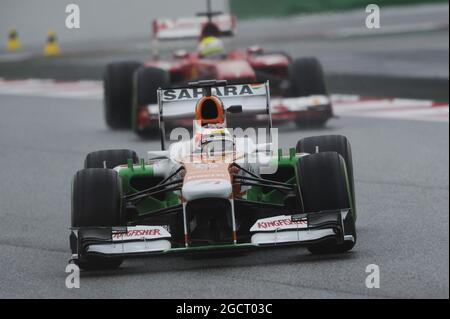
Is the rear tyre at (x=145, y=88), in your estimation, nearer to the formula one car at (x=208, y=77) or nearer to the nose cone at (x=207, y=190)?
the formula one car at (x=208, y=77)

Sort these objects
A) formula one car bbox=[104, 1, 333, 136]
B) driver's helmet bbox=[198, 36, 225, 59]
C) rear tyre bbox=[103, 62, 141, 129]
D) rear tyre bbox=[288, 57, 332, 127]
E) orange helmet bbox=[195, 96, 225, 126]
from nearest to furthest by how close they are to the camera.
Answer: orange helmet bbox=[195, 96, 225, 126] < formula one car bbox=[104, 1, 333, 136] < rear tyre bbox=[288, 57, 332, 127] < rear tyre bbox=[103, 62, 141, 129] < driver's helmet bbox=[198, 36, 225, 59]

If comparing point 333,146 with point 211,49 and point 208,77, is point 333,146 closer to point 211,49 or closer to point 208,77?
point 208,77

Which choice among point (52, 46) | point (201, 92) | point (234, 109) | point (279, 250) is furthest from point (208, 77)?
point (52, 46)

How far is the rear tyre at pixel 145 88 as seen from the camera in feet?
55.0

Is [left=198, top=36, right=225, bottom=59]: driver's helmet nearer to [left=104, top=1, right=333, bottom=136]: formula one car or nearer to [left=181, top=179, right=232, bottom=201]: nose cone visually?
[left=104, top=1, right=333, bottom=136]: formula one car

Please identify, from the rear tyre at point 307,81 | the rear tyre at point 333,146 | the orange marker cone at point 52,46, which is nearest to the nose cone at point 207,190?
the rear tyre at point 333,146

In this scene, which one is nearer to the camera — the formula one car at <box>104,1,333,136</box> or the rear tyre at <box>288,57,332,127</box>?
the formula one car at <box>104,1,333,136</box>

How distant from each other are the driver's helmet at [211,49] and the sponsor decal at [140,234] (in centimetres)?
912

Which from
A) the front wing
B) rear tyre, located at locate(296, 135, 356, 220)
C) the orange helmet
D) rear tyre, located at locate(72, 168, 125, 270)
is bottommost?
the front wing

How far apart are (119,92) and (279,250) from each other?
829 cm

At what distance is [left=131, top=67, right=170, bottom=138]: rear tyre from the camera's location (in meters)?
16.8

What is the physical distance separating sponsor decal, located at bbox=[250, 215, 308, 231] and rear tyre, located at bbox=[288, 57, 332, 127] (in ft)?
26.1

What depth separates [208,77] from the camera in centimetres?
1789

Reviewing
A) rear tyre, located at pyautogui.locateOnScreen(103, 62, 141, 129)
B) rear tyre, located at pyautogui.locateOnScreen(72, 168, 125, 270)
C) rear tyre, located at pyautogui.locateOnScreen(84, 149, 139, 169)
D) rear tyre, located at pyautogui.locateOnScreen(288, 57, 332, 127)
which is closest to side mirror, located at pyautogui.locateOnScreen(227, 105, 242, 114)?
rear tyre, located at pyautogui.locateOnScreen(84, 149, 139, 169)
